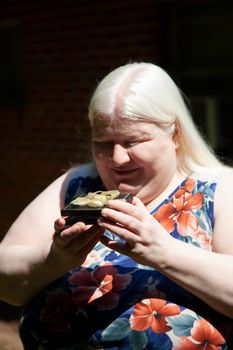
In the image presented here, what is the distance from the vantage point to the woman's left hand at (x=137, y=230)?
214cm

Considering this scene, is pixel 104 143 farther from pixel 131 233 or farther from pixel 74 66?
pixel 74 66

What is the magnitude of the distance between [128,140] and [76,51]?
4.22 m

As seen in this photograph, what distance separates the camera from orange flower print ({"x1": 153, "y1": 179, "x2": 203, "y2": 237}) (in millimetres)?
2397

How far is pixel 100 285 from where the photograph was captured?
2443 mm

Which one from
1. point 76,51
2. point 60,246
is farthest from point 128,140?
point 76,51

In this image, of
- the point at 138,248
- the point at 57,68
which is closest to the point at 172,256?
the point at 138,248

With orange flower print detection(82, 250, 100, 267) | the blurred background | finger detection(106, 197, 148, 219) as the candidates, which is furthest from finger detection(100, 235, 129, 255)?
the blurred background

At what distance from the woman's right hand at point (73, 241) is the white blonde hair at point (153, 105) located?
44 centimetres

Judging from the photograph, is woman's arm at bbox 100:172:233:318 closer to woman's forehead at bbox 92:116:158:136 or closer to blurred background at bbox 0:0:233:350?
woman's forehead at bbox 92:116:158:136

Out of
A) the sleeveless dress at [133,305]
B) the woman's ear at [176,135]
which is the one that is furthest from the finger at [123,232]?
the woman's ear at [176,135]

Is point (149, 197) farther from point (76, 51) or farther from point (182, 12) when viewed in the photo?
point (76, 51)

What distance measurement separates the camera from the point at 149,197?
8.27 feet

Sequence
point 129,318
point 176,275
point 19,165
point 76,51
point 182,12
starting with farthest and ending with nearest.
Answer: point 19,165 < point 76,51 < point 182,12 < point 129,318 < point 176,275

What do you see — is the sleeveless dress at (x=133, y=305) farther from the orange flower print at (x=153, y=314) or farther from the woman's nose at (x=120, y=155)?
the woman's nose at (x=120, y=155)
